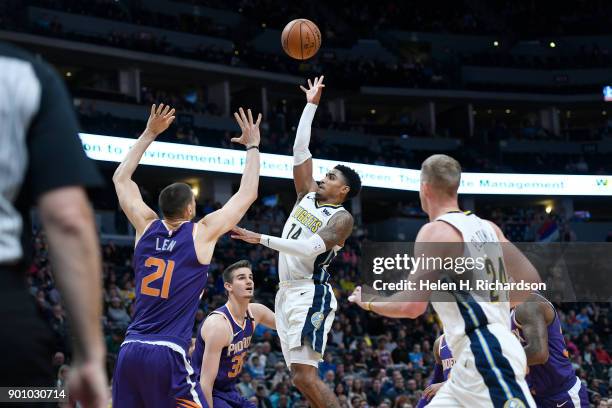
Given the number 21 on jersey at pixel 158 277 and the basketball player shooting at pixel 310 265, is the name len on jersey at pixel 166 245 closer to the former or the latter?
the number 21 on jersey at pixel 158 277

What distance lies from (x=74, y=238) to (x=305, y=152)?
225 inches

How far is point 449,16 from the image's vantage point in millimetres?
41719

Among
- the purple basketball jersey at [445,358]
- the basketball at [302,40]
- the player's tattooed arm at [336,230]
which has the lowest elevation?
the purple basketball jersey at [445,358]

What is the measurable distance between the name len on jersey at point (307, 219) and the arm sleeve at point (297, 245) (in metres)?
0.49

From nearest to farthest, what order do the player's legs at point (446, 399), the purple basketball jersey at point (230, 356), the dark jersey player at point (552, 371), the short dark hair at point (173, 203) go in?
the player's legs at point (446, 399)
the short dark hair at point (173, 203)
the dark jersey player at point (552, 371)
the purple basketball jersey at point (230, 356)

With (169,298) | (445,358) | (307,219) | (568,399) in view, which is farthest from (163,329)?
(568,399)

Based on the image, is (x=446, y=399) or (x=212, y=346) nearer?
(x=446, y=399)

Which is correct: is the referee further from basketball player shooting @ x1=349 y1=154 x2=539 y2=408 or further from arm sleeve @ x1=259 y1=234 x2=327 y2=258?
arm sleeve @ x1=259 y1=234 x2=327 y2=258

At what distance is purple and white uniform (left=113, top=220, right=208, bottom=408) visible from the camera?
5496 mm

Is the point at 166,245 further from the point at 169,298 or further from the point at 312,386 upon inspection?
the point at 312,386

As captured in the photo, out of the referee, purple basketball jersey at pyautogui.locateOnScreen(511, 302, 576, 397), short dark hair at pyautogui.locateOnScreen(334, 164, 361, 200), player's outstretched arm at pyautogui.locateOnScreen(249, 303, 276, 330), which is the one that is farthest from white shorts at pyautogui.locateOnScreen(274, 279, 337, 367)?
the referee

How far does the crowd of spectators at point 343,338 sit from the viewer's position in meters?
14.5

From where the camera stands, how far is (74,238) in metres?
2.35

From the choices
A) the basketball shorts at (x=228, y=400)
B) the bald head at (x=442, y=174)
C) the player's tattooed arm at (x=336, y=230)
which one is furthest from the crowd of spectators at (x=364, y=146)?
the bald head at (x=442, y=174)
